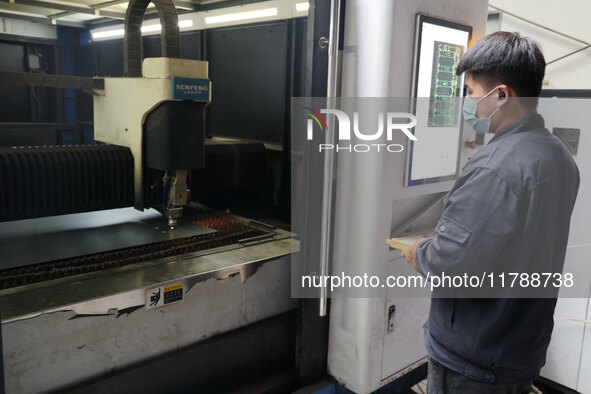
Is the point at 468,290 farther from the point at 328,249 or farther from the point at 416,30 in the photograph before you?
the point at 416,30

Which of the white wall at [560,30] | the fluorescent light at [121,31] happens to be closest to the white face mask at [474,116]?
the white wall at [560,30]

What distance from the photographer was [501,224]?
130cm

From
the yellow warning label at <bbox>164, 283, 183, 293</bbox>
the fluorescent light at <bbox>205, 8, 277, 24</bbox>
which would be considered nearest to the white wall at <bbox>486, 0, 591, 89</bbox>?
the fluorescent light at <bbox>205, 8, 277, 24</bbox>

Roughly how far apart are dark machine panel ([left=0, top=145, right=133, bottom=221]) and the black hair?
1.46 metres

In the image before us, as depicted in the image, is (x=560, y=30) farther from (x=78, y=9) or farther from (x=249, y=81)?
(x=78, y=9)

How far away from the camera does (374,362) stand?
2232mm

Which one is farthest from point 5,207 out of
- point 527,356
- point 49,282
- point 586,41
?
point 586,41

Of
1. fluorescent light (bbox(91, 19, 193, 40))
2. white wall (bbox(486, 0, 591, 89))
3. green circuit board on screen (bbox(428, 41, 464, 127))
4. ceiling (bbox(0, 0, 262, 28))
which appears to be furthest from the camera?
fluorescent light (bbox(91, 19, 193, 40))

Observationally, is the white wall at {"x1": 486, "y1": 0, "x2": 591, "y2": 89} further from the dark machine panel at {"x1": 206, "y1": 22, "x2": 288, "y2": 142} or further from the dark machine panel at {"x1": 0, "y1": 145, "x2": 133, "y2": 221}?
the dark machine panel at {"x1": 0, "y1": 145, "x2": 133, "y2": 221}

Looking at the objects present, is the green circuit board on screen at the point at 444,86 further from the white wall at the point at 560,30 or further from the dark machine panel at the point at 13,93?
the dark machine panel at the point at 13,93

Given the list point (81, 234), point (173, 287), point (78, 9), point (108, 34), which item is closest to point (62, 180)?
point (81, 234)

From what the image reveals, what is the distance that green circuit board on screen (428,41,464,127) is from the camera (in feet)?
7.07

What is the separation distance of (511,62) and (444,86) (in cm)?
85

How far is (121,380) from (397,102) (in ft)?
4.81
